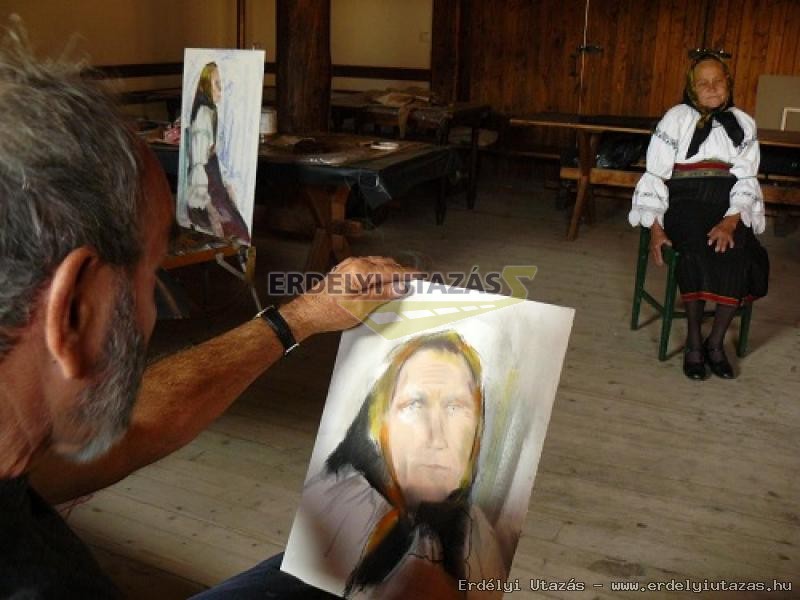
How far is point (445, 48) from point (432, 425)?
659 centimetres

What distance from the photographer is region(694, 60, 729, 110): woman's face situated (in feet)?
10.2

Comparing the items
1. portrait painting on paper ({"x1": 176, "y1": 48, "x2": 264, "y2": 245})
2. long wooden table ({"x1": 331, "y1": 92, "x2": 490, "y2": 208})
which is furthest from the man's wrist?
long wooden table ({"x1": 331, "y1": 92, "x2": 490, "y2": 208})

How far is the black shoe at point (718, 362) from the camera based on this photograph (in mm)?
3160

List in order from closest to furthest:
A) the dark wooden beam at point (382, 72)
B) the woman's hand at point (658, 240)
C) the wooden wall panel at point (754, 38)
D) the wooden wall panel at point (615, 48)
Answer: the woman's hand at point (658, 240) → the wooden wall panel at point (754, 38) → the wooden wall panel at point (615, 48) → the dark wooden beam at point (382, 72)

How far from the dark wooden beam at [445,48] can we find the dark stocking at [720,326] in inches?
174

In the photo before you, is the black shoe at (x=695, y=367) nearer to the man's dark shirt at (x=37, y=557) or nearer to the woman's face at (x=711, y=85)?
the woman's face at (x=711, y=85)

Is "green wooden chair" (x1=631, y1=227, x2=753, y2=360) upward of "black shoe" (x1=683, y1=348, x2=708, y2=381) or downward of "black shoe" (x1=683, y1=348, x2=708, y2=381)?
upward

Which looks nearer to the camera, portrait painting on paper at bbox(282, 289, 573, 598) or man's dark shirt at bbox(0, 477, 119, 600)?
man's dark shirt at bbox(0, 477, 119, 600)

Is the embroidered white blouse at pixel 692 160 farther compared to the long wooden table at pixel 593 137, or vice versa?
the long wooden table at pixel 593 137

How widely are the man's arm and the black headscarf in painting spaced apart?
242 centimetres

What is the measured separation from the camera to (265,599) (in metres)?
1.09

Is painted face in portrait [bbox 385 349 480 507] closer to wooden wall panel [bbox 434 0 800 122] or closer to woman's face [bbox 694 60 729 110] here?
woman's face [bbox 694 60 729 110]

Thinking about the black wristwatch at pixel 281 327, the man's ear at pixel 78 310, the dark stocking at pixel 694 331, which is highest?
the man's ear at pixel 78 310

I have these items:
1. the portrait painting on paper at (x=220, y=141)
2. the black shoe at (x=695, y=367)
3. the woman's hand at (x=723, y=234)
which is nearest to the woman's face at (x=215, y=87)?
the portrait painting on paper at (x=220, y=141)
